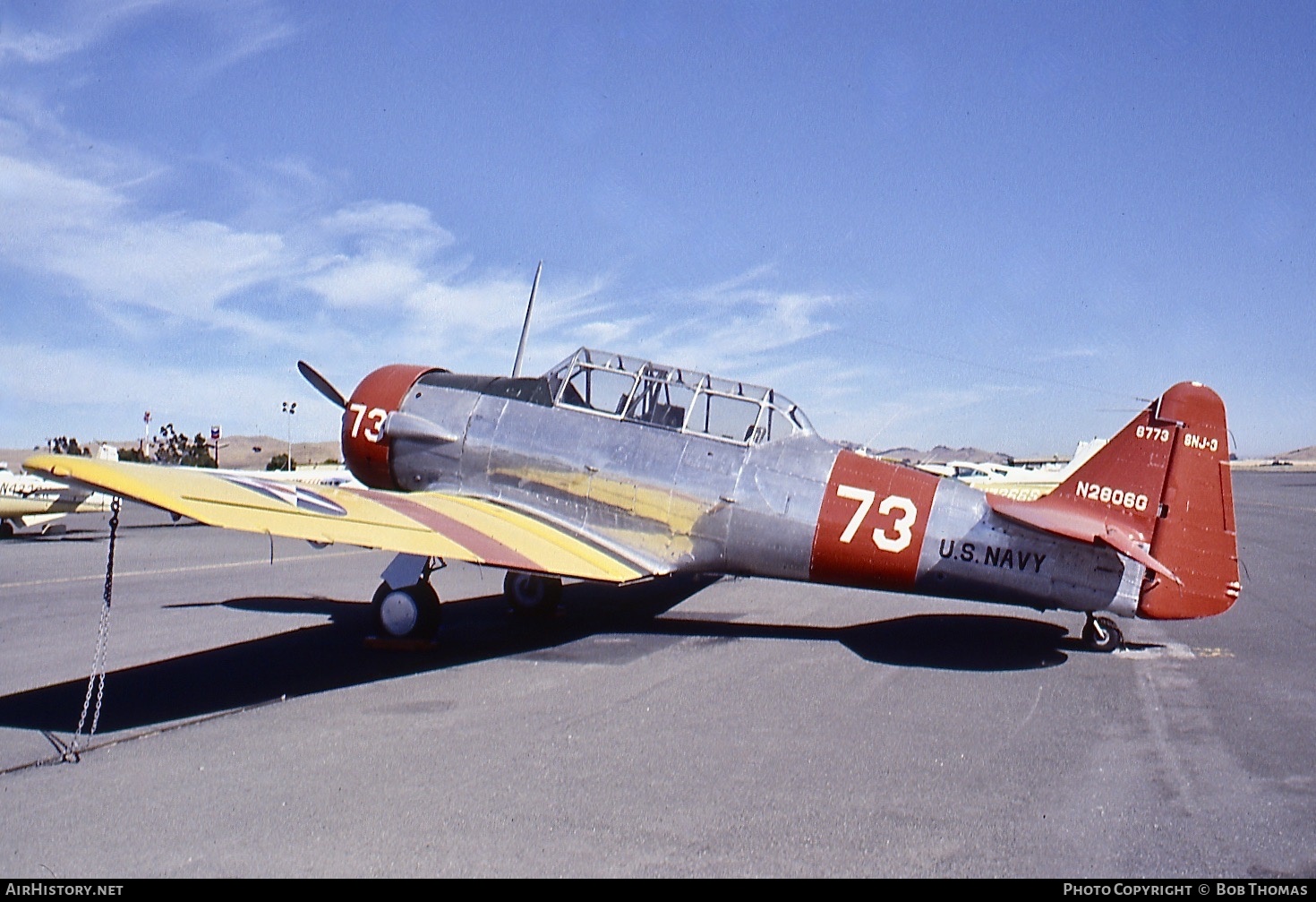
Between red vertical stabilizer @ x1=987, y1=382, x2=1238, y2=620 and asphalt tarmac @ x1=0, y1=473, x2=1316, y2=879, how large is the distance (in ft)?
2.28

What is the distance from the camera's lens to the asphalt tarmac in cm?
355

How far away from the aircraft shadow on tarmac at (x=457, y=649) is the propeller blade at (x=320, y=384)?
245 cm

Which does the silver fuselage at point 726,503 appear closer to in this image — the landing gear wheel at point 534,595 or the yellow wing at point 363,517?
the yellow wing at point 363,517

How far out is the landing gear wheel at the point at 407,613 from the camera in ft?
24.9

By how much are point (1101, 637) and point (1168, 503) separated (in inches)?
52.2

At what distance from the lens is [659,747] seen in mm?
4945

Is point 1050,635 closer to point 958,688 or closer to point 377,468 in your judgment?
point 958,688

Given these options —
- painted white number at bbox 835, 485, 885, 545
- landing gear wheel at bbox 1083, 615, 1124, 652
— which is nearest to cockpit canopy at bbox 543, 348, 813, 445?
painted white number at bbox 835, 485, 885, 545

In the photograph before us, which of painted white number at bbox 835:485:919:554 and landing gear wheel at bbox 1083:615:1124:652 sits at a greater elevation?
painted white number at bbox 835:485:919:554

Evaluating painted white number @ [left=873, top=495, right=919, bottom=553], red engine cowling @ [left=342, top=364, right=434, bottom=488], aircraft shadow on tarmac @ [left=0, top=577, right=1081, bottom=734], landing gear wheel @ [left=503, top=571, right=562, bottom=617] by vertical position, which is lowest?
aircraft shadow on tarmac @ [left=0, top=577, right=1081, bottom=734]

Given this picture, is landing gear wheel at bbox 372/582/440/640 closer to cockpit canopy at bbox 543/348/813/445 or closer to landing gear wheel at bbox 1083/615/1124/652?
cockpit canopy at bbox 543/348/813/445

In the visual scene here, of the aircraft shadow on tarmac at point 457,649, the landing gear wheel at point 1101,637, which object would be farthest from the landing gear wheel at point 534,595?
the landing gear wheel at point 1101,637
